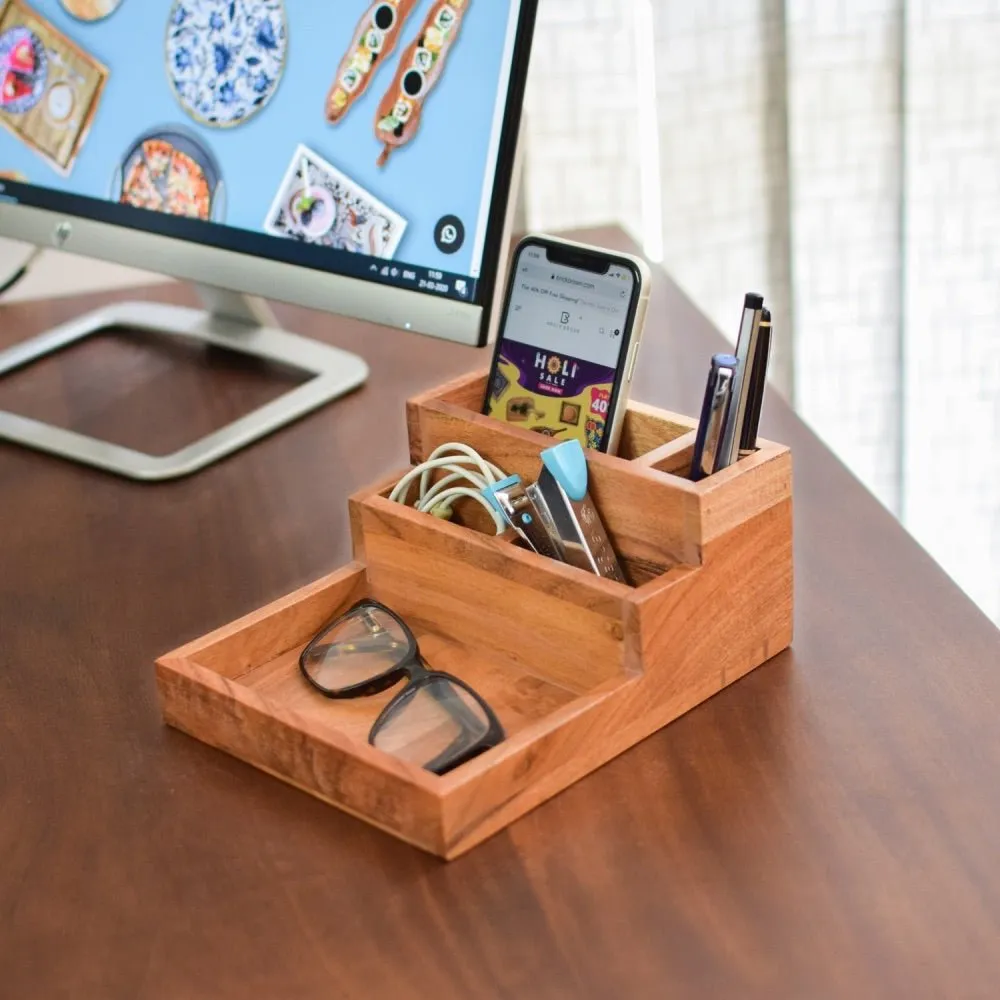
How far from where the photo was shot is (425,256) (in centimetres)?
101

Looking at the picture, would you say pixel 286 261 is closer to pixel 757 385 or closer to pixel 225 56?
pixel 225 56

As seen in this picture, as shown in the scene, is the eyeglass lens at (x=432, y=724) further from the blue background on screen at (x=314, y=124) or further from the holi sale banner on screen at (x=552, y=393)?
the blue background on screen at (x=314, y=124)

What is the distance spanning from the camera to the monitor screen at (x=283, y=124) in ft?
3.21

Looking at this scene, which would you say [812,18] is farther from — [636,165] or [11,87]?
[11,87]

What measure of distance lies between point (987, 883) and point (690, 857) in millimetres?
131

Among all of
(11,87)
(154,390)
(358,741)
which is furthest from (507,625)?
(11,87)

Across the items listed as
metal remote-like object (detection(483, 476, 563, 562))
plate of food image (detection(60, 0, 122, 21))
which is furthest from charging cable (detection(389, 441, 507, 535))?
plate of food image (detection(60, 0, 122, 21))

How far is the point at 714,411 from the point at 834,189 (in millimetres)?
1160

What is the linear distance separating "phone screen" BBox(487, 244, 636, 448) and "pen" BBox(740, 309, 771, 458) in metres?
0.09

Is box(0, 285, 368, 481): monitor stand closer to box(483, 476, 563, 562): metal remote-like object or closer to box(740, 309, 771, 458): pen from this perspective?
box(483, 476, 563, 562): metal remote-like object

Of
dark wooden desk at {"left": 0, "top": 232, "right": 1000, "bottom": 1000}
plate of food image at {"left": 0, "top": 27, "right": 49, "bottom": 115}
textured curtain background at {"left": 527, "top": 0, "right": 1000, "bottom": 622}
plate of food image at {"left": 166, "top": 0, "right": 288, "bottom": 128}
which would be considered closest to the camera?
dark wooden desk at {"left": 0, "top": 232, "right": 1000, "bottom": 1000}

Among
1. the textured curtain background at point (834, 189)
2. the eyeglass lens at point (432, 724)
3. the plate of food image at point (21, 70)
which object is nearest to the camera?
the eyeglass lens at point (432, 724)

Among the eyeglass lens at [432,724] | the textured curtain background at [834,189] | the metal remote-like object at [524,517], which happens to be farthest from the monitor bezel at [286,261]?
the textured curtain background at [834,189]

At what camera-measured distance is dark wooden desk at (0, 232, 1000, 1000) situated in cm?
63
